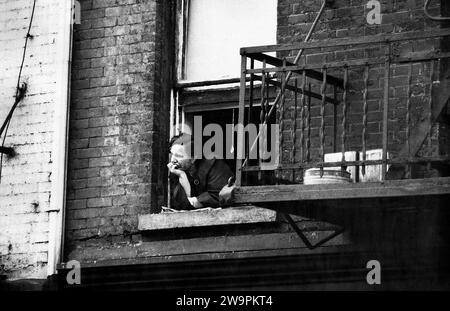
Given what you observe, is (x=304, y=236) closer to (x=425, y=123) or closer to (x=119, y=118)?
(x=425, y=123)

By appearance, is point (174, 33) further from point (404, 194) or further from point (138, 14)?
point (404, 194)

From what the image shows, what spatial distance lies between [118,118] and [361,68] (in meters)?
2.19

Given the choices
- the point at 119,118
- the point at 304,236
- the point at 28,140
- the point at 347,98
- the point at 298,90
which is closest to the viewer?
the point at 304,236

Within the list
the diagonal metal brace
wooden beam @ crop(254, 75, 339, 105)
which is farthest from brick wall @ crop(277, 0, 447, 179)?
the diagonal metal brace

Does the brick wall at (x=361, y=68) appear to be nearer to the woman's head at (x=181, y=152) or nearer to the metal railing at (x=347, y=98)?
the metal railing at (x=347, y=98)

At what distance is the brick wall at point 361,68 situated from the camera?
34.1 feet

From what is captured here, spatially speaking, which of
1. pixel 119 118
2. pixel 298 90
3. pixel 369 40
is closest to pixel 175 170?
pixel 119 118

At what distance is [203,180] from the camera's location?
1122 cm

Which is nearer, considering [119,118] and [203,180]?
[203,180]

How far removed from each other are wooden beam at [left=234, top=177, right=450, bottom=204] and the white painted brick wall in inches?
101

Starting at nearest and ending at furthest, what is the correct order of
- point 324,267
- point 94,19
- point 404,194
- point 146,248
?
1. point 404,194
2. point 324,267
3. point 146,248
4. point 94,19

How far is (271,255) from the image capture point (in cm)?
1050
